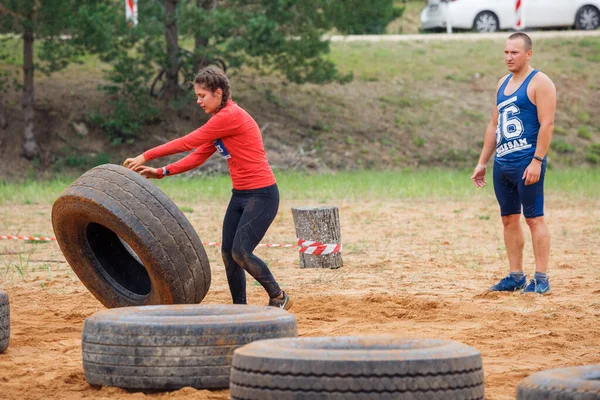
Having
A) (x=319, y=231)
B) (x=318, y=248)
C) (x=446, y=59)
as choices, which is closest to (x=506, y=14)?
(x=446, y=59)

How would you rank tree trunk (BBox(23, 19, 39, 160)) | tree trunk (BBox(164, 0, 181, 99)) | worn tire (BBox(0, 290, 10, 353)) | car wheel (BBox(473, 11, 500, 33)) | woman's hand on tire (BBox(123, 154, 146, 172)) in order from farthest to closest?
car wheel (BBox(473, 11, 500, 33)), tree trunk (BBox(164, 0, 181, 99)), tree trunk (BBox(23, 19, 39, 160)), woman's hand on tire (BBox(123, 154, 146, 172)), worn tire (BBox(0, 290, 10, 353))

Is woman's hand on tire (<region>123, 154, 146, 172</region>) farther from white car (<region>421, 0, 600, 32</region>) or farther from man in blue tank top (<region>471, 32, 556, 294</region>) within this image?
white car (<region>421, 0, 600, 32</region>)

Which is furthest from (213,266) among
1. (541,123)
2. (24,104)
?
(24,104)

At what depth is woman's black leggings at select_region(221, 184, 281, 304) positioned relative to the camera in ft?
24.7

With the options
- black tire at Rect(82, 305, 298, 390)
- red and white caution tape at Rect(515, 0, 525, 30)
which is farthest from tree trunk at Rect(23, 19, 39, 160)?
black tire at Rect(82, 305, 298, 390)

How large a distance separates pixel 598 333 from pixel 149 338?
10.9ft

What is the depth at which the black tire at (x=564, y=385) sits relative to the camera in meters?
3.81

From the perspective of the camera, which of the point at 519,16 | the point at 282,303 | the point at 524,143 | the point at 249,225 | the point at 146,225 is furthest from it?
the point at 519,16

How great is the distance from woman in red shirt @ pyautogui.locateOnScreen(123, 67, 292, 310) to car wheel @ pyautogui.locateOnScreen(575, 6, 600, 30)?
28611 millimetres

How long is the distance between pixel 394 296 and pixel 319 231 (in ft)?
7.97

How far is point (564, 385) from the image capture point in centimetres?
389

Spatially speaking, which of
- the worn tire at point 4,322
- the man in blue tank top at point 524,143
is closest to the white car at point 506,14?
the man in blue tank top at point 524,143

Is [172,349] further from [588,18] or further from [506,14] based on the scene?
[588,18]

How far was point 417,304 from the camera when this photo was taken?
808 centimetres
